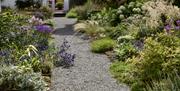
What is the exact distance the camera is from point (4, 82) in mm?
6309

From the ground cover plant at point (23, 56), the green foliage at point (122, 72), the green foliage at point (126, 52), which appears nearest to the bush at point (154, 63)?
the green foliage at point (122, 72)

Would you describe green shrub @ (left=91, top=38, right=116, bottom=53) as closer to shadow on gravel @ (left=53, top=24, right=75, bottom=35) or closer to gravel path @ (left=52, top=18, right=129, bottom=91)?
gravel path @ (left=52, top=18, right=129, bottom=91)

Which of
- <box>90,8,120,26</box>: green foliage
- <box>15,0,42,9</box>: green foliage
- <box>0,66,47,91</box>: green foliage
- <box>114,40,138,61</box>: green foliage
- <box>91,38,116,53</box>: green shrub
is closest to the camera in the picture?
<box>0,66,47,91</box>: green foliage

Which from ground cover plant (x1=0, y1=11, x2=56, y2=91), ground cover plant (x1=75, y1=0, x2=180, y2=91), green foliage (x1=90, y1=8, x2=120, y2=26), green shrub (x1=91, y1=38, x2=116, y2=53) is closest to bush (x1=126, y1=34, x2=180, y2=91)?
ground cover plant (x1=75, y1=0, x2=180, y2=91)

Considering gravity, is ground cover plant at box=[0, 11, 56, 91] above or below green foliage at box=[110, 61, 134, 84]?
above

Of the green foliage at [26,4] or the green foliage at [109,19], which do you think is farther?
the green foliage at [26,4]

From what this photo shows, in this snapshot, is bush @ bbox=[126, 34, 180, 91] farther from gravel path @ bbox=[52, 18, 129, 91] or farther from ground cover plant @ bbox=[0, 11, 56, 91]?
ground cover plant @ bbox=[0, 11, 56, 91]

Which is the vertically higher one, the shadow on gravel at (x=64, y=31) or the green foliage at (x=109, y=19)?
the green foliage at (x=109, y=19)

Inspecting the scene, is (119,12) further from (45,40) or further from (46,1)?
(46,1)

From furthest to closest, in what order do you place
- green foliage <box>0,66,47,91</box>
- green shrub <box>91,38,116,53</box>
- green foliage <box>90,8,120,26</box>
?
1. green foliage <box>90,8,120,26</box>
2. green shrub <box>91,38,116,53</box>
3. green foliage <box>0,66,47,91</box>

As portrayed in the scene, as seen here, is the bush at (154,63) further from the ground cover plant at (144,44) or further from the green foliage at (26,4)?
the green foliage at (26,4)

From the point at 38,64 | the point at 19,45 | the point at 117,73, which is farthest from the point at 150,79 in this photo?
the point at 19,45

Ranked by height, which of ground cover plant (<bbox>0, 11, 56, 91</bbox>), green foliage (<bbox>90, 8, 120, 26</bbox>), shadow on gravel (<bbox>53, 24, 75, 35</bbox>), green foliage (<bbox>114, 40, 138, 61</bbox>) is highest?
ground cover plant (<bbox>0, 11, 56, 91</bbox>)

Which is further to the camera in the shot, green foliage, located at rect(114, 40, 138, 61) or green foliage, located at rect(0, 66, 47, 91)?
green foliage, located at rect(114, 40, 138, 61)
